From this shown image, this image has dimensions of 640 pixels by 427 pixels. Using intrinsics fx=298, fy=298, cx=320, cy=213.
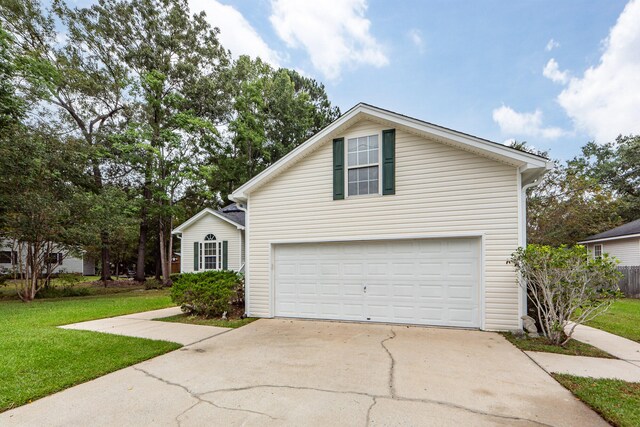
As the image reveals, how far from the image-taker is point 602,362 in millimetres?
4668

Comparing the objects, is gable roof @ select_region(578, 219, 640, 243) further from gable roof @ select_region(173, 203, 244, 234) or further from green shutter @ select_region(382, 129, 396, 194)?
gable roof @ select_region(173, 203, 244, 234)

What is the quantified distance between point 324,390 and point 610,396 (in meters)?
3.31

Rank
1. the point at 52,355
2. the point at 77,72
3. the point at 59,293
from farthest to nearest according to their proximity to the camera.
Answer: the point at 77,72, the point at 59,293, the point at 52,355

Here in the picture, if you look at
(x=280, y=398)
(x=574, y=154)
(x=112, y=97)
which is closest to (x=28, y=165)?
(x=112, y=97)

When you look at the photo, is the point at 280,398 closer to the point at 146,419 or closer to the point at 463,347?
the point at 146,419

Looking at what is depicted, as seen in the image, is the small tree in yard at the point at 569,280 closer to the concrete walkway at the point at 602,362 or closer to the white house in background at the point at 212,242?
the concrete walkway at the point at 602,362

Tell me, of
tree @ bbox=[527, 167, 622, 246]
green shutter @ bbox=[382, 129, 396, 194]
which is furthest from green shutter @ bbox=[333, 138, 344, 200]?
tree @ bbox=[527, 167, 622, 246]

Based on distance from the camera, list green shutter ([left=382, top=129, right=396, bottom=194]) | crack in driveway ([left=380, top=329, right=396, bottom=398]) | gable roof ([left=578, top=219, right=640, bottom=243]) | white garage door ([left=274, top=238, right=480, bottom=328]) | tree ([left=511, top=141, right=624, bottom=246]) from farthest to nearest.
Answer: tree ([left=511, top=141, right=624, bottom=246]) → gable roof ([left=578, top=219, right=640, bottom=243]) → green shutter ([left=382, top=129, right=396, bottom=194]) → white garage door ([left=274, top=238, right=480, bottom=328]) → crack in driveway ([left=380, top=329, right=396, bottom=398])

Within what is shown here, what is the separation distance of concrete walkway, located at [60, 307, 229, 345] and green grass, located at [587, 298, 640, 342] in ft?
29.2

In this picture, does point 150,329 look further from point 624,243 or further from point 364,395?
point 624,243

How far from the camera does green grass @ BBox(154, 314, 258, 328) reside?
739 centimetres

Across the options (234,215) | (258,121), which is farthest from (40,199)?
(258,121)

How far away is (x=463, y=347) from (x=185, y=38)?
24623 mm

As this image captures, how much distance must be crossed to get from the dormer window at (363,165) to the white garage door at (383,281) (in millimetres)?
1409
